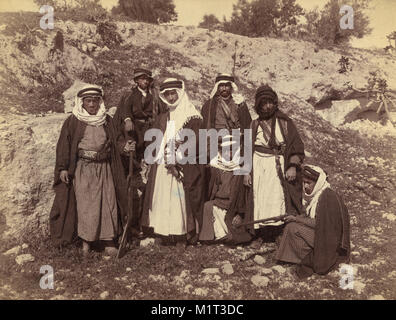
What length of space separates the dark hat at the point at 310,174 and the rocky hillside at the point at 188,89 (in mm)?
1271

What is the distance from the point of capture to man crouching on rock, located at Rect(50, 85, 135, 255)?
4.62 meters

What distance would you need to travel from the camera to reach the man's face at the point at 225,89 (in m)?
5.02

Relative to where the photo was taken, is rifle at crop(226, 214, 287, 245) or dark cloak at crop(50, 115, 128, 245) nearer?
dark cloak at crop(50, 115, 128, 245)

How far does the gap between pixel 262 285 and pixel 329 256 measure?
32.3 inches

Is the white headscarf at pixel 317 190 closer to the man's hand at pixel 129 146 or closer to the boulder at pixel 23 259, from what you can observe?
the man's hand at pixel 129 146

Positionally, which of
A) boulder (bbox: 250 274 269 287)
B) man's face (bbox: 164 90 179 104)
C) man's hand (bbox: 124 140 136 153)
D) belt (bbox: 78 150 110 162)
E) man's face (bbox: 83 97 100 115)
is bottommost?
boulder (bbox: 250 274 269 287)

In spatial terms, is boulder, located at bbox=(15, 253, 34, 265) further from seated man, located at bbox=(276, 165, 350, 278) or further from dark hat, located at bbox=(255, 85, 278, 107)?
dark hat, located at bbox=(255, 85, 278, 107)

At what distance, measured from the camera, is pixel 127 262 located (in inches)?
182

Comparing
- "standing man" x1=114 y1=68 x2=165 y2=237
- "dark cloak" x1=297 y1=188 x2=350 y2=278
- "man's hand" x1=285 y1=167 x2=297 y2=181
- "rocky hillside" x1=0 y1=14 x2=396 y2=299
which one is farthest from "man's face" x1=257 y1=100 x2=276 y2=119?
"rocky hillside" x1=0 y1=14 x2=396 y2=299

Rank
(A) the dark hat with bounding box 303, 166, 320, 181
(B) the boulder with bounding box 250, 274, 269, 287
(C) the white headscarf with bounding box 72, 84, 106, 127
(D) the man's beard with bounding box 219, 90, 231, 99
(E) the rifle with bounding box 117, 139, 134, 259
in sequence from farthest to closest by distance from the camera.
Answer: (D) the man's beard with bounding box 219, 90, 231, 99 → (E) the rifle with bounding box 117, 139, 134, 259 → (C) the white headscarf with bounding box 72, 84, 106, 127 → (A) the dark hat with bounding box 303, 166, 320, 181 → (B) the boulder with bounding box 250, 274, 269, 287

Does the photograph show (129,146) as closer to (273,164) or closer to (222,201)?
(222,201)

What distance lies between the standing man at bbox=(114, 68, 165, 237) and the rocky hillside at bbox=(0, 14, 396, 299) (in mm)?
957

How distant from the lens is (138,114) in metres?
5.09

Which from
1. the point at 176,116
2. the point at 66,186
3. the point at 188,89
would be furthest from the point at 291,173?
the point at 188,89
